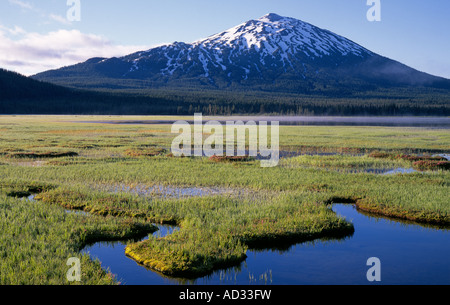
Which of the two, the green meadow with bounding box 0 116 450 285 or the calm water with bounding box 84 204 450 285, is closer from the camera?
the calm water with bounding box 84 204 450 285

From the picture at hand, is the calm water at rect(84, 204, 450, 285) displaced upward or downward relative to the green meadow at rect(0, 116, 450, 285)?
downward

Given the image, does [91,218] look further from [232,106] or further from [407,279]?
[232,106]

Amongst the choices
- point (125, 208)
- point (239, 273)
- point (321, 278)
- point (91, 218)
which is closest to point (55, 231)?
point (91, 218)

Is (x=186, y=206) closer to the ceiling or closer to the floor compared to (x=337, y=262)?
closer to the ceiling

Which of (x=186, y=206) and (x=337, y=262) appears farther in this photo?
(x=186, y=206)
